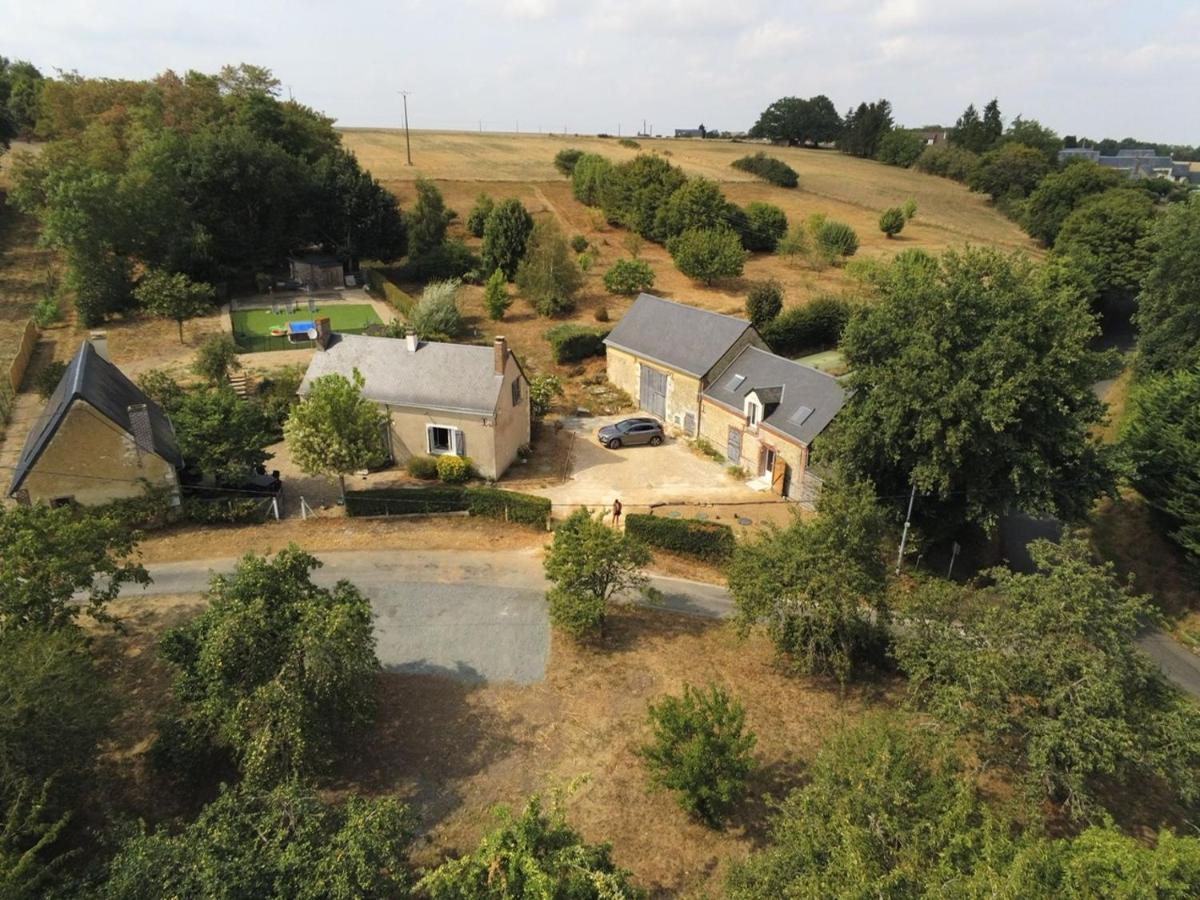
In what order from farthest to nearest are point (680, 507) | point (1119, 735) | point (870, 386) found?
point (680, 507)
point (870, 386)
point (1119, 735)

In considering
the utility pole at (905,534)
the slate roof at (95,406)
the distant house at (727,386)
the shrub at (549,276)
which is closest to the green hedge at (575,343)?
the distant house at (727,386)

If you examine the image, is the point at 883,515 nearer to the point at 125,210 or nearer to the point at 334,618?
the point at 334,618

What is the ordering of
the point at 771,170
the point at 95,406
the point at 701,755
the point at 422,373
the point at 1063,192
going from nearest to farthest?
the point at 701,755 < the point at 95,406 < the point at 422,373 < the point at 1063,192 < the point at 771,170

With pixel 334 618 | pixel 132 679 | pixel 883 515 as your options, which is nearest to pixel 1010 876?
pixel 883 515

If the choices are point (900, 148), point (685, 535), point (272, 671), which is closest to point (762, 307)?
point (685, 535)

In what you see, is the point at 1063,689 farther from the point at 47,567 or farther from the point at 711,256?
the point at 711,256

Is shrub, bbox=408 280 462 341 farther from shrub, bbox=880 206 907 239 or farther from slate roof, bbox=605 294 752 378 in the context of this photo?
shrub, bbox=880 206 907 239

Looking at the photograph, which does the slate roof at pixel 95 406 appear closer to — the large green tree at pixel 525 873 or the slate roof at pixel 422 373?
the slate roof at pixel 422 373
